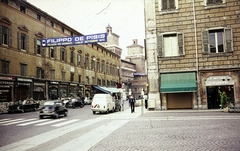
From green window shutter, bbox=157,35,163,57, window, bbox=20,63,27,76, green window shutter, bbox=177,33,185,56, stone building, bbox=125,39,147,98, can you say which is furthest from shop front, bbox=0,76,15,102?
stone building, bbox=125,39,147,98

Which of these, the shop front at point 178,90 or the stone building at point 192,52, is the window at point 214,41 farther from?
the shop front at point 178,90

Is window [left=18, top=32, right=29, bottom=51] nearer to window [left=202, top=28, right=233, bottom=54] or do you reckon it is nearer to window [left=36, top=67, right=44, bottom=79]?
window [left=36, top=67, right=44, bottom=79]

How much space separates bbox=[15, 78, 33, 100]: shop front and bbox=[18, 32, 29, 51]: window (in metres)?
4.25

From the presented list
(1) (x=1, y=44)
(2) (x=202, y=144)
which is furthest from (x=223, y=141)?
(1) (x=1, y=44)

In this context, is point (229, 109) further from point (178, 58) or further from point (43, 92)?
point (43, 92)

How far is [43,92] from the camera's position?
33688 millimetres

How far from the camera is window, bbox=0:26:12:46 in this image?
26788 mm

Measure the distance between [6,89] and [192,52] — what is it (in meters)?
20.5

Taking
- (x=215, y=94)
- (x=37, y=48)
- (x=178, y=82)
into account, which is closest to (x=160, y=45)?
(x=178, y=82)

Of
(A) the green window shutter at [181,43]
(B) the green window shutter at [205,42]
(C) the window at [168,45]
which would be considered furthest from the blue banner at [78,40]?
(B) the green window shutter at [205,42]

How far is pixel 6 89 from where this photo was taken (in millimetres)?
26547

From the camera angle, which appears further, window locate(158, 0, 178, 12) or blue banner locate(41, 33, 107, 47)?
blue banner locate(41, 33, 107, 47)

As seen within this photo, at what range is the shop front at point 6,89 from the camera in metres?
25.8

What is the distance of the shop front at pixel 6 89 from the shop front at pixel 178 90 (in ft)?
56.9
